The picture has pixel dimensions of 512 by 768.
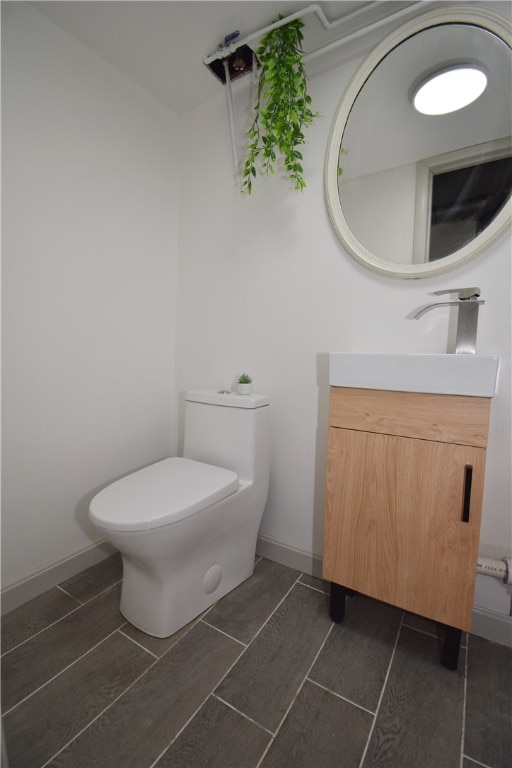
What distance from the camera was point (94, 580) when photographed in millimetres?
1333

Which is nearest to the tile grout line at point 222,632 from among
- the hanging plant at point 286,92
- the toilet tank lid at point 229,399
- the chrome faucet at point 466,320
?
the toilet tank lid at point 229,399

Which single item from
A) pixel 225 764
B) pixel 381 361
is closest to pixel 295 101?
pixel 381 361

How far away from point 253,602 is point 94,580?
0.64 m

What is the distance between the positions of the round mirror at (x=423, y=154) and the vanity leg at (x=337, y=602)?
108cm

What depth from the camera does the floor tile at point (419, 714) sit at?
77cm

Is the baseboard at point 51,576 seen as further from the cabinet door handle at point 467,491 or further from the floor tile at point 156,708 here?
the cabinet door handle at point 467,491

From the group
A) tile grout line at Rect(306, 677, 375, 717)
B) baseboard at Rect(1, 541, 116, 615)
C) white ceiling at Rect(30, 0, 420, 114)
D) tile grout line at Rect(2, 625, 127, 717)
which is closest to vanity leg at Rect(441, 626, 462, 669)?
tile grout line at Rect(306, 677, 375, 717)

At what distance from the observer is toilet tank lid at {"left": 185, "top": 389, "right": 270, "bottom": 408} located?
1.30m

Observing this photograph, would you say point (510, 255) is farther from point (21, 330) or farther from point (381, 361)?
point (21, 330)

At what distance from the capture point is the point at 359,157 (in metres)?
1.23

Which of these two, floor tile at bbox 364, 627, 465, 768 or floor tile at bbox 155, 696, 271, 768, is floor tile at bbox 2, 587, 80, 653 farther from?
floor tile at bbox 364, 627, 465, 768

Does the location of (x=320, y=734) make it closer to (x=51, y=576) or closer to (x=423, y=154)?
(x=51, y=576)

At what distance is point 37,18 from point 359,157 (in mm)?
1208

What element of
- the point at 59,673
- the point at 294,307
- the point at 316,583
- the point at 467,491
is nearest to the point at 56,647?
the point at 59,673
